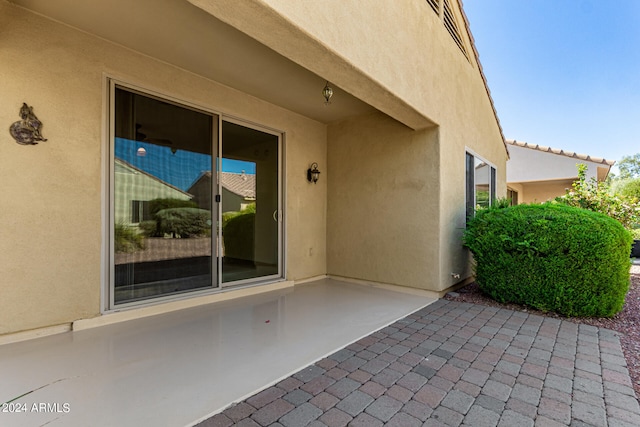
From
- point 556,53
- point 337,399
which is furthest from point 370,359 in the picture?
point 556,53

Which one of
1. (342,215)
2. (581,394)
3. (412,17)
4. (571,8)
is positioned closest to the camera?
(581,394)

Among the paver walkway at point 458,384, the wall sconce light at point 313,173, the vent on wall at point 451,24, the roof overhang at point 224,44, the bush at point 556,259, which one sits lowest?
the paver walkway at point 458,384

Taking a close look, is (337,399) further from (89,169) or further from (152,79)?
(152,79)

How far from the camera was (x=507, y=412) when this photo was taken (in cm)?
187

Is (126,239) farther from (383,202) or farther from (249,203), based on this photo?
(383,202)

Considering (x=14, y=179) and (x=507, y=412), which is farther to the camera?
(x=14, y=179)

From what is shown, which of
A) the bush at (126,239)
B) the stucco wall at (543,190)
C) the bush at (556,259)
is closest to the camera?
the bush at (126,239)

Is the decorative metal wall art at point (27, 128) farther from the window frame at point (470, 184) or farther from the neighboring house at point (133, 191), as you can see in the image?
the window frame at point (470, 184)

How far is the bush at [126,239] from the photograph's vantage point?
3490 mm

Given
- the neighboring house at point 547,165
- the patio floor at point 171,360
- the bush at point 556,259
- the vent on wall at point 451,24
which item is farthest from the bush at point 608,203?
the patio floor at point 171,360

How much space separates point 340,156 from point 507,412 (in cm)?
471

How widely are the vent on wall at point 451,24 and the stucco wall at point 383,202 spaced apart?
6.28ft

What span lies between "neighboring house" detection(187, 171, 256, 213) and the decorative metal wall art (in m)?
1.58

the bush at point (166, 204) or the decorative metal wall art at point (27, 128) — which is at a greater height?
the decorative metal wall art at point (27, 128)
